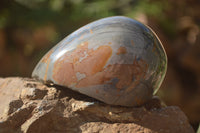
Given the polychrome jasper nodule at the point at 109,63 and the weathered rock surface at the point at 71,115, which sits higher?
the polychrome jasper nodule at the point at 109,63

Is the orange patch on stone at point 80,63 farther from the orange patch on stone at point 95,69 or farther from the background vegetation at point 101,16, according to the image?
the background vegetation at point 101,16

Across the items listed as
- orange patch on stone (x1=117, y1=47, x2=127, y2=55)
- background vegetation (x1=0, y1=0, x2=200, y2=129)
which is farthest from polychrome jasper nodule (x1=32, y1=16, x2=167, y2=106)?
background vegetation (x1=0, y1=0, x2=200, y2=129)

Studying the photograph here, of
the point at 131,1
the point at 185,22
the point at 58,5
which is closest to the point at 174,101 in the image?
the point at 185,22

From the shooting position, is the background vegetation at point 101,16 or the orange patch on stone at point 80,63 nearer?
the orange patch on stone at point 80,63

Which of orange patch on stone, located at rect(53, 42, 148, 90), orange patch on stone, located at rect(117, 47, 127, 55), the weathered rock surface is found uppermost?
orange patch on stone, located at rect(117, 47, 127, 55)

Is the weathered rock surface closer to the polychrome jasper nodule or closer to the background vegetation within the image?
the polychrome jasper nodule

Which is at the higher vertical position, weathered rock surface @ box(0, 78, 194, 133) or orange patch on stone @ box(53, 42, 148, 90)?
orange patch on stone @ box(53, 42, 148, 90)

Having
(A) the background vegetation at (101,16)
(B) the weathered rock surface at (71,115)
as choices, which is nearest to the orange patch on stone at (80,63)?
(B) the weathered rock surface at (71,115)

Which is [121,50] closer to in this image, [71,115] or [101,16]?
[71,115]
